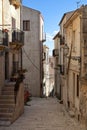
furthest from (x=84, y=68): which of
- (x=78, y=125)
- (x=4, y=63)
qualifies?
(x=4, y=63)

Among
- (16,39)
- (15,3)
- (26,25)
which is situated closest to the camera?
(16,39)

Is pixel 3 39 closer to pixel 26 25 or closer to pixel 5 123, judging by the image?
pixel 5 123

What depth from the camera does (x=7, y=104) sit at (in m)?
20.3

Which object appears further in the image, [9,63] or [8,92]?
[9,63]

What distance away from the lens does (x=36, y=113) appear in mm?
23438

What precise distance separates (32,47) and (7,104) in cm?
1872

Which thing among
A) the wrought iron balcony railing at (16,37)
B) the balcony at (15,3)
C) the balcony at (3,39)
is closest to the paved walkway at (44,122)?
the balcony at (3,39)

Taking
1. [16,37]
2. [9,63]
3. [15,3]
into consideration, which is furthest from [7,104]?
[15,3]

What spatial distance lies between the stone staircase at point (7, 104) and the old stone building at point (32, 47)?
15195 mm

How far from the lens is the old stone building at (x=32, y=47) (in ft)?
125

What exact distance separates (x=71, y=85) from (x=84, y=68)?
6409 millimetres

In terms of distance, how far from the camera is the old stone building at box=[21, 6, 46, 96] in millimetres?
38062

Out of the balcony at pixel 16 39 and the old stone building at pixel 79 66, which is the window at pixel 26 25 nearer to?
the balcony at pixel 16 39

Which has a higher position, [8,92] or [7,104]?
[8,92]
